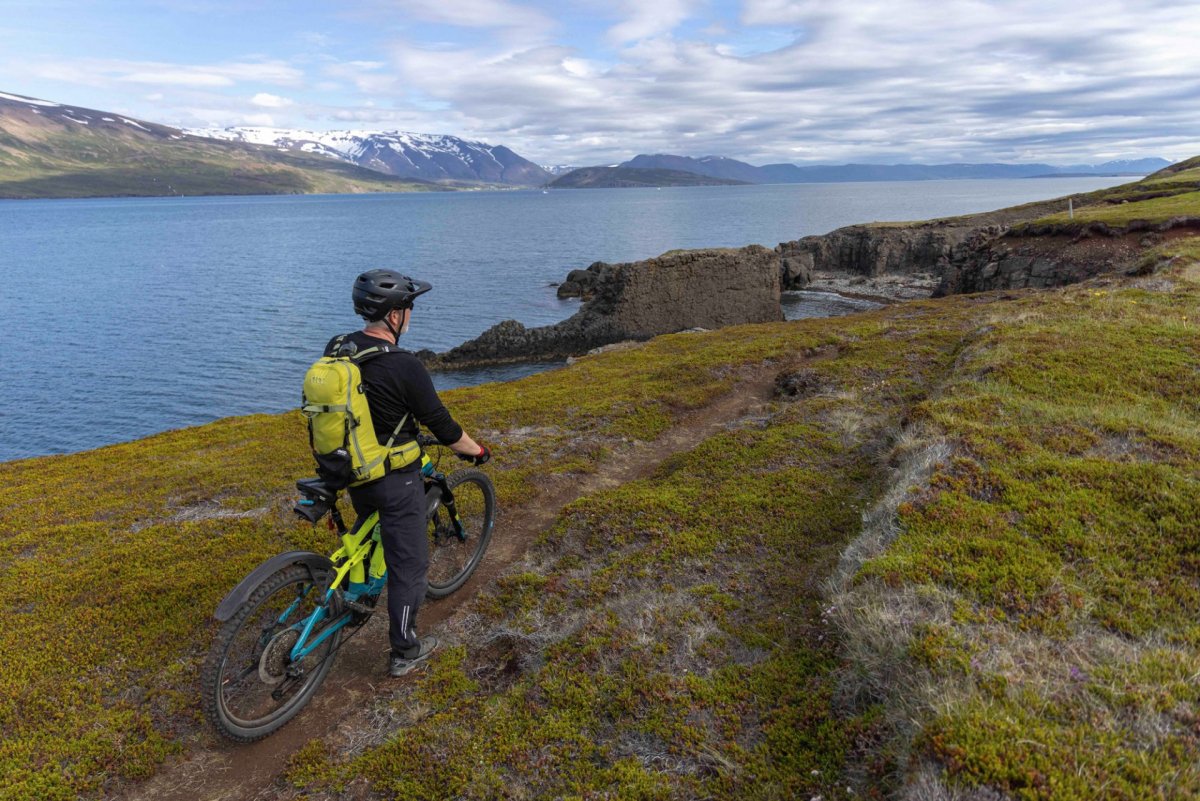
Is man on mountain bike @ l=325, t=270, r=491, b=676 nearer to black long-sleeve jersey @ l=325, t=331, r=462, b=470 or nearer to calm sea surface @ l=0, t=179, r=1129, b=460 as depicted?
black long-sleeve jersey @ l=325, t=331, r=462, b=470

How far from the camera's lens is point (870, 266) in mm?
80125

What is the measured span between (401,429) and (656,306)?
4885 cm

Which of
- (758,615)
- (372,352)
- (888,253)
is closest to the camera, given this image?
(372,352)

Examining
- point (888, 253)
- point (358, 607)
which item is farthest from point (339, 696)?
point (888, 253)

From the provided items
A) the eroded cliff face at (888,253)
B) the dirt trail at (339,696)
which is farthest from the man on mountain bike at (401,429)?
the eroded cliff face at (888,253)

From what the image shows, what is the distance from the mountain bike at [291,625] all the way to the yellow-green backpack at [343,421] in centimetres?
51

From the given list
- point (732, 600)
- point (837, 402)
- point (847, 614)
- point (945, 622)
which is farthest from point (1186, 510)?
point (837, 402)

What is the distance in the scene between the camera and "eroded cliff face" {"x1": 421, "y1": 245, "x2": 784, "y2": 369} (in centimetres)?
5200

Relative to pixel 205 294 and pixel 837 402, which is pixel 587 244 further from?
pixel 837 402

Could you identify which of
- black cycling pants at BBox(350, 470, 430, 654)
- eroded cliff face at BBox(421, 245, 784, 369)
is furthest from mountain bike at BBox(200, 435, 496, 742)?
eroded cliff face at BBox(421, 245, 784, 369)

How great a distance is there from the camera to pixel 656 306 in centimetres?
→ 5431

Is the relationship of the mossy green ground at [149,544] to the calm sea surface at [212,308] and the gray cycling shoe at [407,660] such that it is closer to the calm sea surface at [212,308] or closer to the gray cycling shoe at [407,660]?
the gray cycling shoe at [407,660]

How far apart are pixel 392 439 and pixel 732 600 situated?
4.93 metres

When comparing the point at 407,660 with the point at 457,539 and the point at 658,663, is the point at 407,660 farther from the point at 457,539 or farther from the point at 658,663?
the point at 658,663
